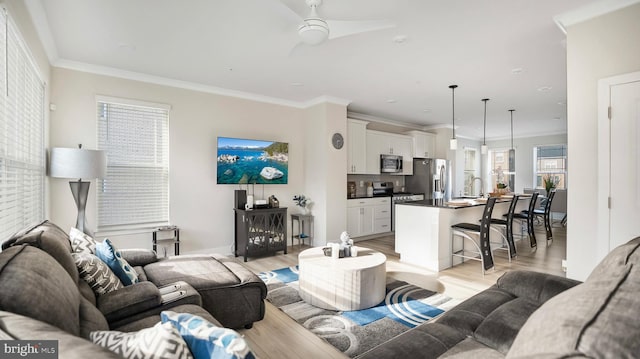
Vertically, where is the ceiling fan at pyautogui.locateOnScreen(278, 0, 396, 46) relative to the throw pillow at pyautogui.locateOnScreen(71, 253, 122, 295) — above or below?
above

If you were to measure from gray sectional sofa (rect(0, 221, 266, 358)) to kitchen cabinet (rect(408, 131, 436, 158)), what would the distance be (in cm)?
576

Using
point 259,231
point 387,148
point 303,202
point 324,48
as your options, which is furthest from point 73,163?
point 387,148

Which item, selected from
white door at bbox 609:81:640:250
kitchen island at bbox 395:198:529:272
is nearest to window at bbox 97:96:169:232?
kitchen island at bbox 395:198:529:272

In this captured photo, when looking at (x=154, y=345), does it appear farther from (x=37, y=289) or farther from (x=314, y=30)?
(x=314, y=30)

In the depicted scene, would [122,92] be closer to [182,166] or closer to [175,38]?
[182,166]

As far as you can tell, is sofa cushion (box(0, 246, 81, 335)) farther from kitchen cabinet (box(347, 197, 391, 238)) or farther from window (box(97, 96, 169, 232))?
kitchen cabinet (box(347, 197, 391, 238))

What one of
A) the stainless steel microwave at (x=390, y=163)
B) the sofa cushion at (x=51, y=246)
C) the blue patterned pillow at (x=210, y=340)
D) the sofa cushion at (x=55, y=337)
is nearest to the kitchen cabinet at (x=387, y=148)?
the stainless steel microwave at (x=390, y=163)

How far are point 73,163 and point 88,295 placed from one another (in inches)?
79.1

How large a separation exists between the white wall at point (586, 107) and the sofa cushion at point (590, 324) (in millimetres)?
1985

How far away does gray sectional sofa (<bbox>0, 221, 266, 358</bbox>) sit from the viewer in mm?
817

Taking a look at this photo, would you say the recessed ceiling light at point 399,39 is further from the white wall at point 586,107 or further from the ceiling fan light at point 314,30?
the white wall at point 586,107

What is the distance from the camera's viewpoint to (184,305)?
6.36 feet

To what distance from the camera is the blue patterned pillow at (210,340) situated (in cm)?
81

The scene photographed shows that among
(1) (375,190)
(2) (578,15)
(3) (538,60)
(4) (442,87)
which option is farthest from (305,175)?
(2) (578,15)
